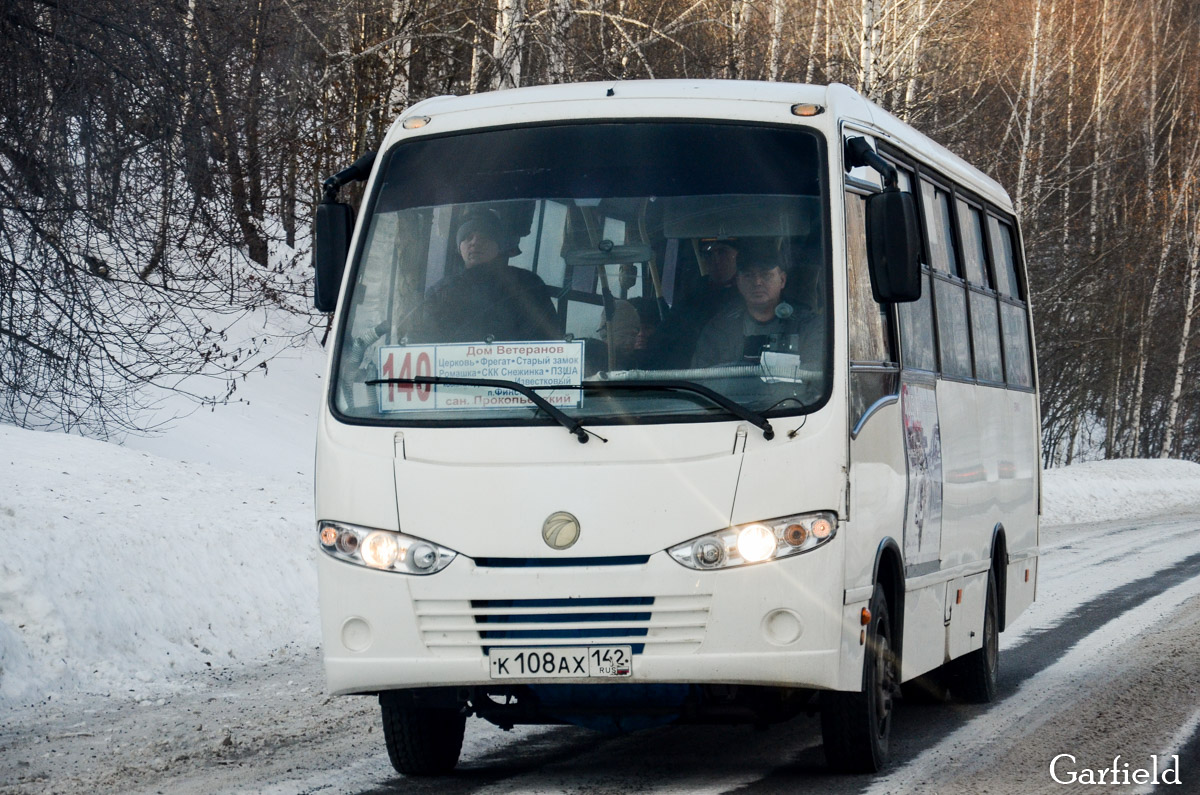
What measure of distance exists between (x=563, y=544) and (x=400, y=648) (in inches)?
27.6

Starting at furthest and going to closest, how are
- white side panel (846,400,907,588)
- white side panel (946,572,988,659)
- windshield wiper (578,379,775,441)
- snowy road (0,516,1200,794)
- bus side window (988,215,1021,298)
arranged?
bus side window (988,215,1021,298) → white side panel (946,572,988,659) → snowy road (0,516,1200,794) → white side panel (846,400,907,588) → windshield wiper (578,379,775,441)

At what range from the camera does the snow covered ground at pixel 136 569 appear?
31.4 ft

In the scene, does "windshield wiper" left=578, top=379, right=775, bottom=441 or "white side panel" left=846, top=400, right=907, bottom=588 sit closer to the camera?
"windshield wiper" left=578, top=379, right=775, bottom=441

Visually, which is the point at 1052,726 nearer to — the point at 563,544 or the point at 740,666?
the point at 740,666

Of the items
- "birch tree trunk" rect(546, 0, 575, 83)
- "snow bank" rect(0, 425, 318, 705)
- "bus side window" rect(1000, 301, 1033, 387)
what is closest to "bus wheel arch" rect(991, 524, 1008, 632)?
"bus side window" rect(1000, 301, 1033, 387)

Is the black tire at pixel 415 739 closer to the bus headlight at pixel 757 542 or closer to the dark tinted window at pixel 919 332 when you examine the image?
the bus headlight at pixel 757 542

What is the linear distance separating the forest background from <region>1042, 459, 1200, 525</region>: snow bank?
12.5 feet

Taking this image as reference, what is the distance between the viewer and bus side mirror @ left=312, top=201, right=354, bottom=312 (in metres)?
6.87

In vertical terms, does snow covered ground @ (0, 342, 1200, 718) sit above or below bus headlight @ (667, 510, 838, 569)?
below

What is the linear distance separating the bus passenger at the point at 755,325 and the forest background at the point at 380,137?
7.41 metres

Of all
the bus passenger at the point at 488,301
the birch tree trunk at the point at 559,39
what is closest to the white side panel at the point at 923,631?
the bus passenger at the point at 488,301

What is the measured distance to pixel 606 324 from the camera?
625cm

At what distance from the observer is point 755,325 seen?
6.25 meters

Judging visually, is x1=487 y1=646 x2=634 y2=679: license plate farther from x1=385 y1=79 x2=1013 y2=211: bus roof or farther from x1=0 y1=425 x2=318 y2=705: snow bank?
x1=0 y1=425 x2=318 y2=705: snow bank
